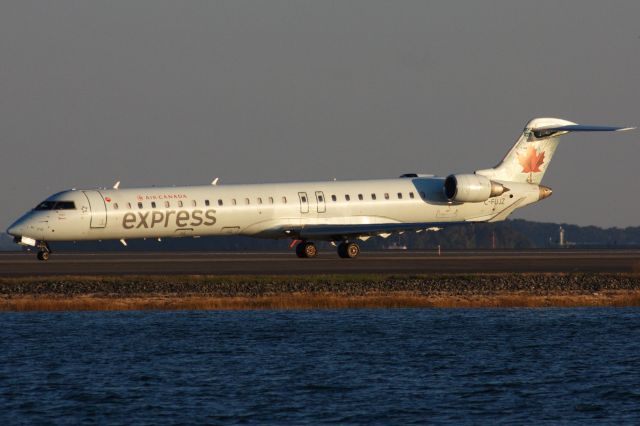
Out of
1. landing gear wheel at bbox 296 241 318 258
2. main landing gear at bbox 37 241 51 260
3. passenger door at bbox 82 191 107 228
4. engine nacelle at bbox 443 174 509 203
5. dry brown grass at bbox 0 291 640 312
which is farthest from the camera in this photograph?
engine nacelle at bbox 443 174 509 203

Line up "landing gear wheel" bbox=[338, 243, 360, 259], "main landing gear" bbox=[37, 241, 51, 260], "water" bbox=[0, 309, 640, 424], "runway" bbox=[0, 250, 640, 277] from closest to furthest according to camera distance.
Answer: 1. "water" bbox=[0, 309, 640, 424]
2. "runway" bbox=[0, 250, 640, 277]
3. "main landing gear" bbox=[37, 241, 51, 260]
4. "landing gear wheel" bbox=[338, 243, 360, 259]

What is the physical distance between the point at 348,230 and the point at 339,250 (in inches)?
89.0

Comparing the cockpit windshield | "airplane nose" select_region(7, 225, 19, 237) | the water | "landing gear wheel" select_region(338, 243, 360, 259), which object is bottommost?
the water

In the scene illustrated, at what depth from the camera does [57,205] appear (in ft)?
165

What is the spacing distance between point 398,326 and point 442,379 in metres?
8.26

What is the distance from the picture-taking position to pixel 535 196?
59938mm

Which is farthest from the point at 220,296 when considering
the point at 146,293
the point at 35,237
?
the point at 35,237

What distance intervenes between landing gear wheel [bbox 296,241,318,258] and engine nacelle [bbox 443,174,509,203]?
681 centimetres

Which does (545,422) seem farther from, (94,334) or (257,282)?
(257,282)

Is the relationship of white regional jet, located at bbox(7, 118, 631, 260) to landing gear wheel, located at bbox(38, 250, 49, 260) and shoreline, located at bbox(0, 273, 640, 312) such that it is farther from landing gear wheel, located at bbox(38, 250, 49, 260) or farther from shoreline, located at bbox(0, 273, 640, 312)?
shoreline, located at bbox(0, 273, 640, 312)

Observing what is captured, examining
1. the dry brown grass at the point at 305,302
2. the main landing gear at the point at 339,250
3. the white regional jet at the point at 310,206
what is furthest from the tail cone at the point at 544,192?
the dry brown grass at the point at 305,302

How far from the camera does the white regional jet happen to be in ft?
165

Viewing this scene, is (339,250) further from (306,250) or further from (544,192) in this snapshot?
(544,192)

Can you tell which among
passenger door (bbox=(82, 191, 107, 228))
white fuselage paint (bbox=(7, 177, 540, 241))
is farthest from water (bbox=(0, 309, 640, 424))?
white fuselage paint (bbox=(7, 177, 540, 241))
